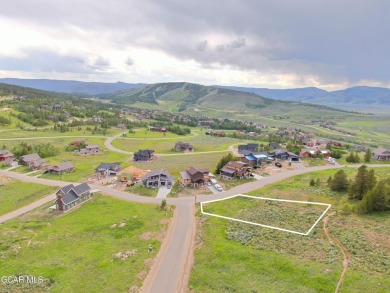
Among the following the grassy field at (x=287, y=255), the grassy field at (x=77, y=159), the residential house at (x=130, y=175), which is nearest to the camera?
the grassy field at (x=287, y=255)

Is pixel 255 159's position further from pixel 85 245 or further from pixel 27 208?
pixel 27 208

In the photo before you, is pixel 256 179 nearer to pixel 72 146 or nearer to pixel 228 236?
pixel 228 236

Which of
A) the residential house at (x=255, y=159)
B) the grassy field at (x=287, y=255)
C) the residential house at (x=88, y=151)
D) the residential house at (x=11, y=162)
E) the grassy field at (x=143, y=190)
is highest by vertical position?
the residential house at (x=255, y=159)

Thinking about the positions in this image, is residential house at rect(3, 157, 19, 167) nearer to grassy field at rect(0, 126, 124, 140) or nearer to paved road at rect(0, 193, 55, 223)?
paved road at rect(0, 193, 55, 223)

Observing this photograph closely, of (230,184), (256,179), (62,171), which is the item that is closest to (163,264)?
(230,184)

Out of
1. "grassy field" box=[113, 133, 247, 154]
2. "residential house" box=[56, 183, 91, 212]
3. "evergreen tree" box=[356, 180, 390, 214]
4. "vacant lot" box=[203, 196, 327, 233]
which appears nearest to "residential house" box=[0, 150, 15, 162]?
"grassy field" box=[113, 133, 247, 154]

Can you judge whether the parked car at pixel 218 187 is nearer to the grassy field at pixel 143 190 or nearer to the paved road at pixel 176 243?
the paved road at pixel 176 243

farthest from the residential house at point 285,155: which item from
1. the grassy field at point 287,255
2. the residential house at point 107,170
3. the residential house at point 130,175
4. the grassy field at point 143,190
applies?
the residential house at point 107,170
